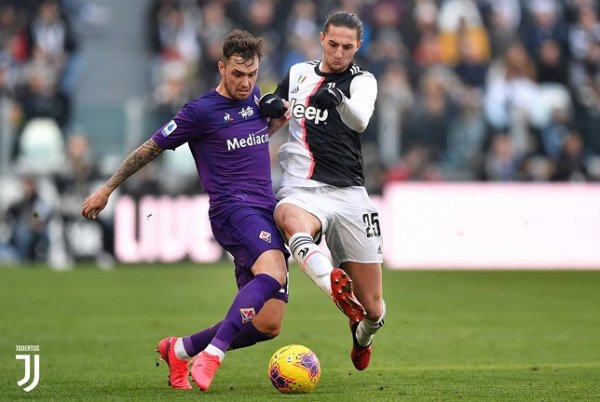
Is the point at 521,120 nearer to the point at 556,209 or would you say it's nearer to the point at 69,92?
the point at 556,209

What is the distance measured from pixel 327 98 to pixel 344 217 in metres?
1.02

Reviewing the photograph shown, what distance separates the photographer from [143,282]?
1866 centimetres

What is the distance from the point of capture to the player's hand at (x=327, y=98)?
8.75 metres

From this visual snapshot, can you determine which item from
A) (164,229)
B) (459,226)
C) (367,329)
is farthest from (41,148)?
(367,329)

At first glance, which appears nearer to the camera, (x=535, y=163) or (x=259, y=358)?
(x=259, y=358)

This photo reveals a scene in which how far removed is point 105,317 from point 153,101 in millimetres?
8484

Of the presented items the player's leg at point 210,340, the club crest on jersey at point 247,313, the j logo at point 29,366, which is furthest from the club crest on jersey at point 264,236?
the j logo at point 29,366

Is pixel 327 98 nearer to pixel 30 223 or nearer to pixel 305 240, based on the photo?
pixel 305 240

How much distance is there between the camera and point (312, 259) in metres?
8.63

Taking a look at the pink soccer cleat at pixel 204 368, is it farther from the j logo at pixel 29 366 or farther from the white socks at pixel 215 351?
the j logo at pixel 29 366

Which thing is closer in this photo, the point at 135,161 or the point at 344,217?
the point at 135,161

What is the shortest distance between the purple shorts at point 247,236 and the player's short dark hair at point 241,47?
3.41ft

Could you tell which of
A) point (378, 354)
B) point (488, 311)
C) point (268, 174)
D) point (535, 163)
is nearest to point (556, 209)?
point (535, 163)

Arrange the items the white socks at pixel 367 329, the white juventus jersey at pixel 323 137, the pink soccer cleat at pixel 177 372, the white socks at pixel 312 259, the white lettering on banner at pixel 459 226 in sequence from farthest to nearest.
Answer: the white lettering on banner at pixel 459 226, the white socks at pixel 367 329, the white juventus jersey at pixel 323 137, the pink soccer cleat at pixel 177 372, the white socks at pixel 312 259
